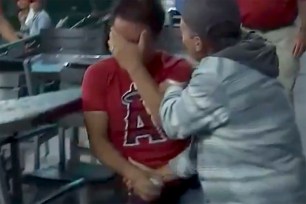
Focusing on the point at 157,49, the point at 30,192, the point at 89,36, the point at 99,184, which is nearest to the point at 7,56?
the point at 89,36

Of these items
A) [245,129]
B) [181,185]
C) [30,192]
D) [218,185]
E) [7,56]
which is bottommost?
[30,192]

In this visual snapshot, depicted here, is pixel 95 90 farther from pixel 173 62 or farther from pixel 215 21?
pixel 215 21

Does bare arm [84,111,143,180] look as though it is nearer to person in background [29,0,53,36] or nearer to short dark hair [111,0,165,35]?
short dark hair [111,0,165,35]

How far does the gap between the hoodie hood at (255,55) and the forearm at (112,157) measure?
1.51ft

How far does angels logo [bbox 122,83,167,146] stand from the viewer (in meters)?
2.09

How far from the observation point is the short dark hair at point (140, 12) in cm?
204

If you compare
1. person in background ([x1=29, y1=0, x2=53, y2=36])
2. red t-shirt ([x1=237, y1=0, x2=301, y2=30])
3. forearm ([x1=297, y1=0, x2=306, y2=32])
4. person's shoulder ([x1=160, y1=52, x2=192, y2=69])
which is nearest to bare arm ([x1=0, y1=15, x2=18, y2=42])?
person in background ([x1=29, y1=0, x2=53, y2=36])

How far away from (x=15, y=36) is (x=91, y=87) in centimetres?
249

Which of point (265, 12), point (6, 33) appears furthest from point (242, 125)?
point (6, 33)

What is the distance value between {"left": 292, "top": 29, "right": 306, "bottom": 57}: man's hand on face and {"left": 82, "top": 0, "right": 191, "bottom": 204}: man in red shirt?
1.39 metres

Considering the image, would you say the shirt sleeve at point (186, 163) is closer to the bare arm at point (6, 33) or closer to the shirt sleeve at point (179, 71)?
the shirt sleeve at point (179, 71)

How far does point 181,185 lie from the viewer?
6.95ft

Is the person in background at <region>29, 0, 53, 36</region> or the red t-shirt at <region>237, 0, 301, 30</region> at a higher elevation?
the red t-shirt at <region>237, 0, 301, 30</region>

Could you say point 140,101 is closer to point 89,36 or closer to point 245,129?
point 245,129
